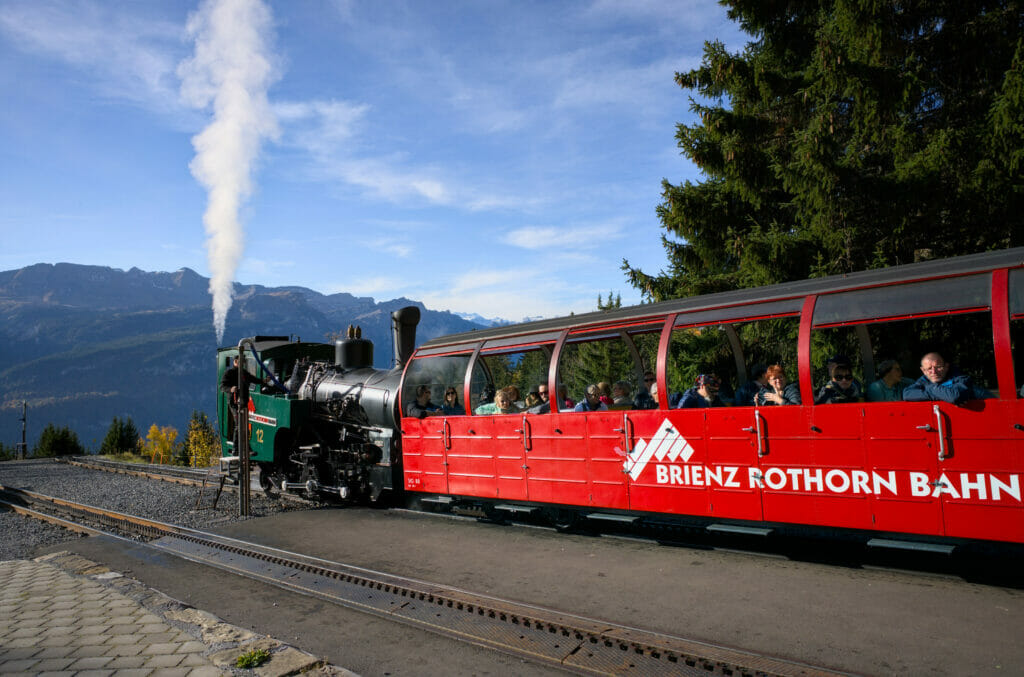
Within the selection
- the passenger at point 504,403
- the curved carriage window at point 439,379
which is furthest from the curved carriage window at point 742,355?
the curved carriage window at point 439,379

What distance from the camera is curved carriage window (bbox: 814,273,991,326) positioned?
520cm

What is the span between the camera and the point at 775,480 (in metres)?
6.08

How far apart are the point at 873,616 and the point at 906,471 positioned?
49.5 inches

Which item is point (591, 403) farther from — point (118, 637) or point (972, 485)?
point (118, 637)

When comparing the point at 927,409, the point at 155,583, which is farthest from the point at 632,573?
the point at 155,583

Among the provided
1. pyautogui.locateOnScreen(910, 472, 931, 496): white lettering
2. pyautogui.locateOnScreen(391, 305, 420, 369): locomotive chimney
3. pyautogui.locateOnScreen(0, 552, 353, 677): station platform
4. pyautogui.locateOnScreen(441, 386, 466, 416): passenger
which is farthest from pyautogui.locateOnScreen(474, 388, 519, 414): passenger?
pyautogui.locateOnScreen(910, 472, 931, 496): white lettering

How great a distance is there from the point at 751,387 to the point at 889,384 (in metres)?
1.56

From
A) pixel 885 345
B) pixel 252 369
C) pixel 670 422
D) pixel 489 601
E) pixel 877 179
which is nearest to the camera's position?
pixel 489 601

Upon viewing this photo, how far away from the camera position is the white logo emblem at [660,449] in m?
6.75

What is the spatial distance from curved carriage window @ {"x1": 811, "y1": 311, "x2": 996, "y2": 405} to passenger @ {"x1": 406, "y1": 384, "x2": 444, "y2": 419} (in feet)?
18.3

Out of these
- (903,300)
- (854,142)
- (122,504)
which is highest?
A: (854,142)

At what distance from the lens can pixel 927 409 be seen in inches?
207

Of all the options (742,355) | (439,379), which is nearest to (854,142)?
(742,355)

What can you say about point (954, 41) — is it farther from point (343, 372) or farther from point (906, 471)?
point (343, 372)
